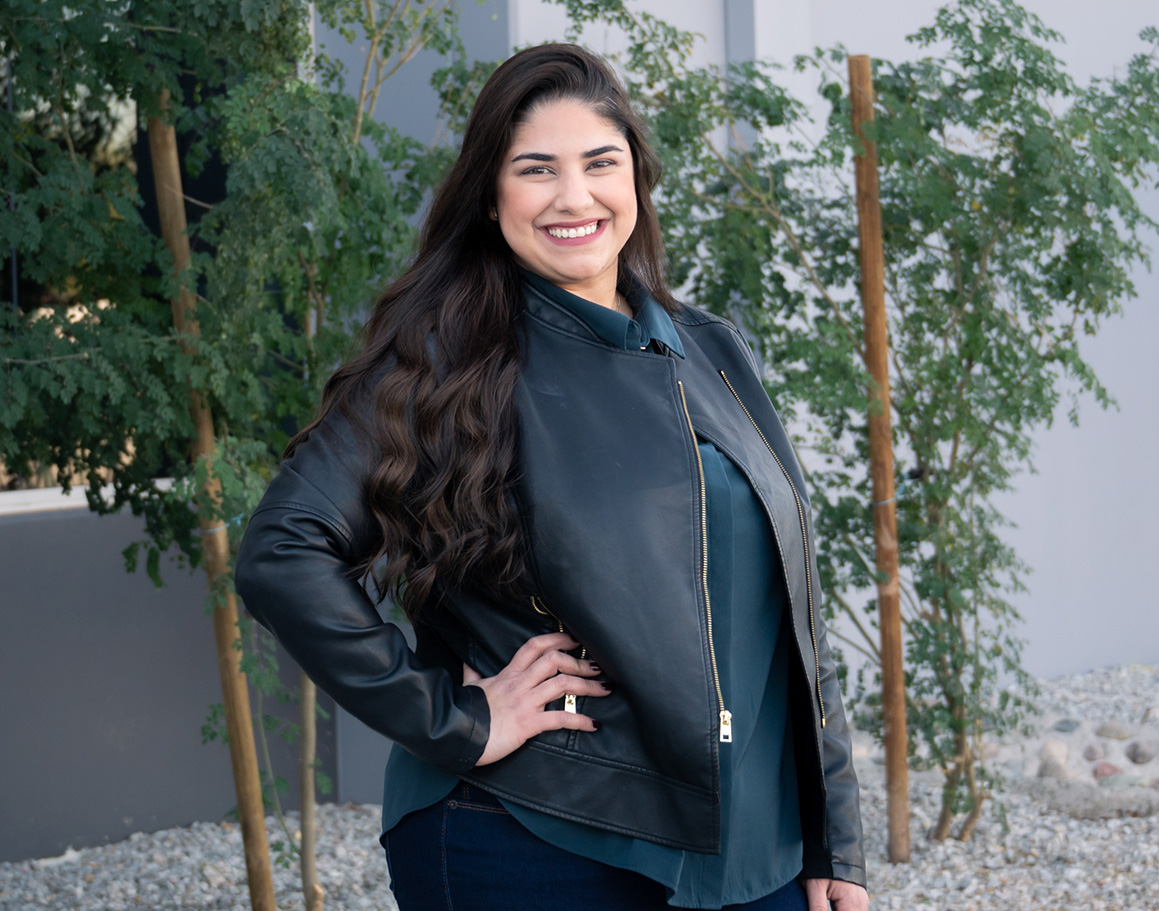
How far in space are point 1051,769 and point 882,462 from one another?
1.90m

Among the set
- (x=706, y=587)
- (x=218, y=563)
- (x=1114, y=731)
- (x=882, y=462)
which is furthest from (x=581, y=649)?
(x=1114, y=731)

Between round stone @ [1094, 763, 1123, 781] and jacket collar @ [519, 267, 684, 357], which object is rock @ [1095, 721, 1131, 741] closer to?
round stone @ [1094, 763, 1123, 781]

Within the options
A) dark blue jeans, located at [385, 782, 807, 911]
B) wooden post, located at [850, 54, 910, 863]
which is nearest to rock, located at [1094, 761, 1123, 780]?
wooden post, located at [850, 54, 910, 863]

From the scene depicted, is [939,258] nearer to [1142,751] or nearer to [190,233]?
[190,233]

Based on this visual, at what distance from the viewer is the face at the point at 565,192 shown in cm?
162

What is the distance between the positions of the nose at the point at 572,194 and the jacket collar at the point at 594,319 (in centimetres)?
12

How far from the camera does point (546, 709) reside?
149 centimetres

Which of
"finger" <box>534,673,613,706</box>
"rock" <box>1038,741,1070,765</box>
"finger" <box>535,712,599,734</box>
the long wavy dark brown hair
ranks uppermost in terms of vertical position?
the long wavy dark brown hair

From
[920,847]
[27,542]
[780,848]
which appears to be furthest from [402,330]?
[920,847]

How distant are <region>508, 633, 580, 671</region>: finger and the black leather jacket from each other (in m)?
0.02

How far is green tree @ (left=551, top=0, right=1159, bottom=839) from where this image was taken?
3482mm

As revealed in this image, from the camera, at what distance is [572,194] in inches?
63.2

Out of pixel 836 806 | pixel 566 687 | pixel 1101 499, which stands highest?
pixel 566 687

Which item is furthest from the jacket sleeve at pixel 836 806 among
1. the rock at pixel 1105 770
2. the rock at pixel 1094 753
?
the rock at pixel 1094 753
